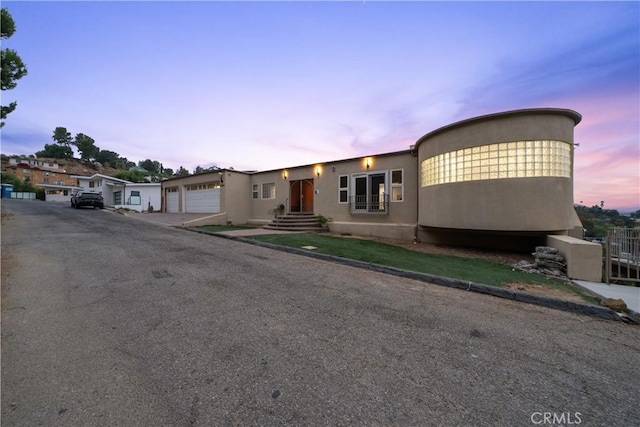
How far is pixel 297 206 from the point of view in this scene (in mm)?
15703

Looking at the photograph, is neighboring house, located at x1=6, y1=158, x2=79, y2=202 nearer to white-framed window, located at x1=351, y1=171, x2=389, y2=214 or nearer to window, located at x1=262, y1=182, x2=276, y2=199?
window, located at x1=262, y1=182, x2=276, y2=199

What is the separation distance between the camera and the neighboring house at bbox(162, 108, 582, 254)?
7.59 metres

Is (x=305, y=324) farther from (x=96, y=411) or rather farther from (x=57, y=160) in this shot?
(x=57, y=160)

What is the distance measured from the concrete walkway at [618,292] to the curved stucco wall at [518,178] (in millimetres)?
2419

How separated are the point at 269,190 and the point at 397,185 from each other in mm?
8573

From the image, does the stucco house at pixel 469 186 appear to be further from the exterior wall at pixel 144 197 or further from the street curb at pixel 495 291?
the exterior wall at pixel 144 197

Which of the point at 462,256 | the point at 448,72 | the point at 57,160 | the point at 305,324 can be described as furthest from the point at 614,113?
the point at 57,160

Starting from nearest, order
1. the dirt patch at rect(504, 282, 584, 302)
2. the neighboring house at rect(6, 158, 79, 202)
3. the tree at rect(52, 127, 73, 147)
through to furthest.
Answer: the dirt patch at rect(504, 282, 584, 302), the neighboring house at rect(6, 158, 79, 202), the tree at rect(52, 127, 73, 147)

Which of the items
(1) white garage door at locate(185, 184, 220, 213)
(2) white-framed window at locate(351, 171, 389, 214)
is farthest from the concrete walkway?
(1) white garage door at locate(185, 184, 220, 213)

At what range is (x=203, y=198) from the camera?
18797 mm

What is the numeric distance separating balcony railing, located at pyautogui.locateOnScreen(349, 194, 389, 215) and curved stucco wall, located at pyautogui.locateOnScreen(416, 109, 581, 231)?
3.62 metres

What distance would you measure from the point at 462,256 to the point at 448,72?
31.8ft

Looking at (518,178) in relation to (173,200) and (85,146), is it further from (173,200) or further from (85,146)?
(85,146)

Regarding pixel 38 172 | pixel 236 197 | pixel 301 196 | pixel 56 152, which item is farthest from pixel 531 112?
pixel 56 152
